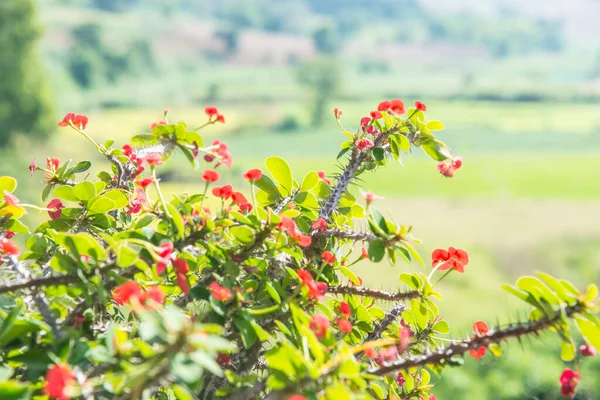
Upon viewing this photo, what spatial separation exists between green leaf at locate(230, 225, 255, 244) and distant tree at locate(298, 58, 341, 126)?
47411 mm

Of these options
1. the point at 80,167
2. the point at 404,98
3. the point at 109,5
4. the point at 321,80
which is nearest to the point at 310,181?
the point at 80,167

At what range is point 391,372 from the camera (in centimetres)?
83

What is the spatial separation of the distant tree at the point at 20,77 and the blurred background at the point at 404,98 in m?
0.06

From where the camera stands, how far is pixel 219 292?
0.88 meters

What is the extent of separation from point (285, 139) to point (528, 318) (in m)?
42.8

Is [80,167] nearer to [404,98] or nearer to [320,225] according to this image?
[320,225]

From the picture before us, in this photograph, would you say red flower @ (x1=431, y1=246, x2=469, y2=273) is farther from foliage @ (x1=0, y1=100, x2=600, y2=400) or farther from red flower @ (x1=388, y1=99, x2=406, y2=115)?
red flower @ (x1=388, y1=99, x2=406, y2=115)

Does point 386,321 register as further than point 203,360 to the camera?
Yes

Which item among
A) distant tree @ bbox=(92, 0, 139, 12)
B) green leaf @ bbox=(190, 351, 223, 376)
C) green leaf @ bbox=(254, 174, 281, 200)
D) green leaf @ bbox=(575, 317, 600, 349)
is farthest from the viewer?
distant tree @ bbox=(92, 0, 139, 12)

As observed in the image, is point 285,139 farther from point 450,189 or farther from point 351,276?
point 351,276

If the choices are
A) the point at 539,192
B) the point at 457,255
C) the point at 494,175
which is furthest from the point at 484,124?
the point at 457,255

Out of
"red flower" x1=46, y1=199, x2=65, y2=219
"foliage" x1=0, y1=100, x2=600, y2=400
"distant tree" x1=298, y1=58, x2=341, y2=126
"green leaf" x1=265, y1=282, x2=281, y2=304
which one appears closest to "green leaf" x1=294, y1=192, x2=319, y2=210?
"foliage" x1=0, y1=100, x2=600, y2=400

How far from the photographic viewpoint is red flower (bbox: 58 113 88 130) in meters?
1.15

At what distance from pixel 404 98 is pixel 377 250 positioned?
53.2m
